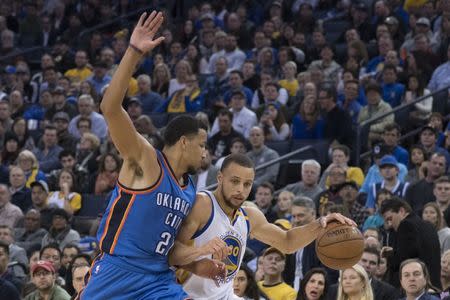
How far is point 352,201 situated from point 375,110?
2762 millimetres

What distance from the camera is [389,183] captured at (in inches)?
511

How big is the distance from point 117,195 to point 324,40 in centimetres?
1153

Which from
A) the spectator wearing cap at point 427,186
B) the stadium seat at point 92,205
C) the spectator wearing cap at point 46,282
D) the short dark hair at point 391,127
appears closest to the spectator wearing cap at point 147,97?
the stadium seat at point 92,205

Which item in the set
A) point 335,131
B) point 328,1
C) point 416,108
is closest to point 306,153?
point 335,131

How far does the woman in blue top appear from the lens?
15.4m

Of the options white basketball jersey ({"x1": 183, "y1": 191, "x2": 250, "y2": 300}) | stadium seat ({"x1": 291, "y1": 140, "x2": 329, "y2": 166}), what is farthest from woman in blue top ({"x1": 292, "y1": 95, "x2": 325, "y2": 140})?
white basketball jersey ({"x1": 183, "y1": 191, "x2": 250, "y2": 300})

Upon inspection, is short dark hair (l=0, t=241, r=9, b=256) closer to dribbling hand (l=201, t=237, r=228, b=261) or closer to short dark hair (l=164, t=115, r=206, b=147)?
short dark hair (l=164, t=115, r=206, b=147)

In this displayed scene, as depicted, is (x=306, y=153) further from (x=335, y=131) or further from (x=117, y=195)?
(x=117, y=195)

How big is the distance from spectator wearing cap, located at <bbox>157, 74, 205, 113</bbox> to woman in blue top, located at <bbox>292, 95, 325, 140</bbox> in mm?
2026

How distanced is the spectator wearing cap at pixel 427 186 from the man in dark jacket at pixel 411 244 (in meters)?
1.33

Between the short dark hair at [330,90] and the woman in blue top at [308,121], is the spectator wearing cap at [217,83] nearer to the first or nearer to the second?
the woman in blue top at [308,121]

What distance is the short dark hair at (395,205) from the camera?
11.2m

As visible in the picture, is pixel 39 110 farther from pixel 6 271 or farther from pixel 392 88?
pixel 6 271

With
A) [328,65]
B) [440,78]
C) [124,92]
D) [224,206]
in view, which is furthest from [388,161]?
[124,92]
